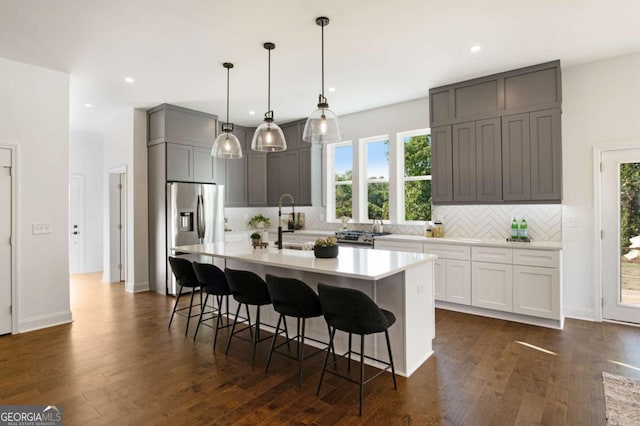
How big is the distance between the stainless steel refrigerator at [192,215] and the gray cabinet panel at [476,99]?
4050 mm

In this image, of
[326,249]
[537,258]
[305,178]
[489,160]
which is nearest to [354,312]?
[326,249]

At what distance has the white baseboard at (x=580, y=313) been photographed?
13.3ft

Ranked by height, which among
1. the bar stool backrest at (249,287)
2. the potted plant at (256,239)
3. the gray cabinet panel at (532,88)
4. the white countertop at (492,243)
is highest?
the gray cabinet panel at (532,88)

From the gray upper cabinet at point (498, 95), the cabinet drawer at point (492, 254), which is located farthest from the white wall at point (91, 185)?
the cabinet drawer at point (492, 254)

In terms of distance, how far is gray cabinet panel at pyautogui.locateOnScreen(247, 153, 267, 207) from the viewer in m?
7.20

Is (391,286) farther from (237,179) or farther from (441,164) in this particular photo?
(237,179)

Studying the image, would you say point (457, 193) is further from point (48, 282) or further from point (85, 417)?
point (48, 282)

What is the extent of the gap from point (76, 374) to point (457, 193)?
4.58 metres

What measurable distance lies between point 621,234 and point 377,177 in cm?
330

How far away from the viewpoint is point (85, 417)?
2283mm

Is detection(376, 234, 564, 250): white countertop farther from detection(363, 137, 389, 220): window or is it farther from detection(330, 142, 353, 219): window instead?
detection(330, 142, 353, 219): window

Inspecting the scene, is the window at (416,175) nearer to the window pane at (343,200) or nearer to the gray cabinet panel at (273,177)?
the window pane at (343,200)

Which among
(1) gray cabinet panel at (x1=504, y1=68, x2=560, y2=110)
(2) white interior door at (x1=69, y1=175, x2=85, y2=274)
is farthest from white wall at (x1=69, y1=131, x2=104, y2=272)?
(1) gray cabinet panel at (x1=504, y1=68, x2=560, y2=110)

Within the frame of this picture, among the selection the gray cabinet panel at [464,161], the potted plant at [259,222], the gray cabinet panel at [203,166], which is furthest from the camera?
the potted plant at [259,222]
